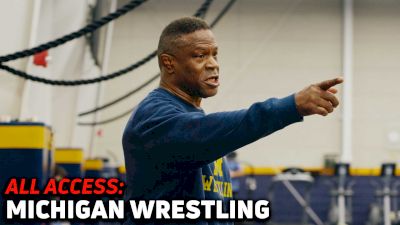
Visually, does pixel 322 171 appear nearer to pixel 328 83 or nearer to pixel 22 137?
pixel 22 137

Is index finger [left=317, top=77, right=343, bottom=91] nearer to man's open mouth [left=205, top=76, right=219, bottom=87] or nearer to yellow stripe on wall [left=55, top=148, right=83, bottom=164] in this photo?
man's open mouth [left=205, top=76, right=219, bottom=87]

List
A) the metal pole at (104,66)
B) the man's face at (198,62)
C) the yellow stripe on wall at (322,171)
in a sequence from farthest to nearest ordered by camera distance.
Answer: the metal pole at (104,66) → the yellow stripe on wall at (322,171) → the man's face at (198,62)

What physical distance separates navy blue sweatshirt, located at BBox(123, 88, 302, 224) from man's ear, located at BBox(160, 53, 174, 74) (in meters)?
0.06

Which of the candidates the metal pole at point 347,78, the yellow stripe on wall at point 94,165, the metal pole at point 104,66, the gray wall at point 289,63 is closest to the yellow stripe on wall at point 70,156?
the yellow stripe on wall at point 94,165

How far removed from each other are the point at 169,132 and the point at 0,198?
7.22ft

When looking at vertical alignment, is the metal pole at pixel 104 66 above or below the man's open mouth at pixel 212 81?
above

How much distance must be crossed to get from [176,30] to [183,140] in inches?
15.0

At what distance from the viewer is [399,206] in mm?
11281

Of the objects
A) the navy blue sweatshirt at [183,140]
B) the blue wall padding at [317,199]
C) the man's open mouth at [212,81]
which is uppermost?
the blue wall padding at [317,199]

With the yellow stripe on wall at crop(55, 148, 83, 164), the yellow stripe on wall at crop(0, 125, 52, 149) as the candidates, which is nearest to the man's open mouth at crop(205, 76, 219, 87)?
the yellow stripe on wall at crop(0, 125, 52, 149)

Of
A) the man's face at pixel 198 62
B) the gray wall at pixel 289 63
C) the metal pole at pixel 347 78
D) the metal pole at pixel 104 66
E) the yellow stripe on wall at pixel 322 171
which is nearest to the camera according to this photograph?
the man's face at pixel 198 62

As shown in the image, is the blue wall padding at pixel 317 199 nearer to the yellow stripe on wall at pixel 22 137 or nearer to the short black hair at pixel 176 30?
the yellow stripe on wall at pixel 22 137

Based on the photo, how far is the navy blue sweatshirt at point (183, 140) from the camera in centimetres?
150

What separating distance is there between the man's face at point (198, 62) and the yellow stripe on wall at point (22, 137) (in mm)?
2156
